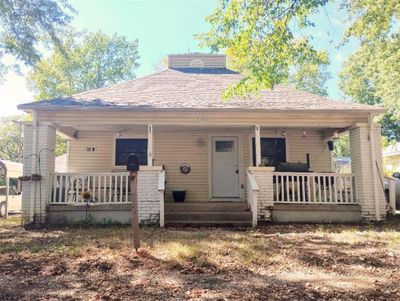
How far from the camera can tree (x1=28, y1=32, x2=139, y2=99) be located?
1137 inches

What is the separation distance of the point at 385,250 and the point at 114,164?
7878 millimetres

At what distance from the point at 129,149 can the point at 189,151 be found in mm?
1907

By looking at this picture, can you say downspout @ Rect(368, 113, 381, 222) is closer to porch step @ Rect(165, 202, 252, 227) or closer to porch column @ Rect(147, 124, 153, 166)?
Answer: porch step @ Rect(165, 202, 252, 227)

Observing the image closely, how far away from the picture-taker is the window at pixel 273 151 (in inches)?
424

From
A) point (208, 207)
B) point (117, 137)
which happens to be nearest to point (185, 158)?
point (117, 137)

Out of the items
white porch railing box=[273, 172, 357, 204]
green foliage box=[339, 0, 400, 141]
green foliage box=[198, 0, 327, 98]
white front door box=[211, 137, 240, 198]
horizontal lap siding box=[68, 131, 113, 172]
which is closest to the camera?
green foliage box=[198, 0, 327, 98]

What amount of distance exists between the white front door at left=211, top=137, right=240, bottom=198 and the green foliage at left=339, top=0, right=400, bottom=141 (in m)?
4.82

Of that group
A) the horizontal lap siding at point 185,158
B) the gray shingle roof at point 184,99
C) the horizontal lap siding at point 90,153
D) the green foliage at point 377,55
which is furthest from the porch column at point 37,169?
the green foliage at point 377,55

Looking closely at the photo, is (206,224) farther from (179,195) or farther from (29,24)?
(29,24)

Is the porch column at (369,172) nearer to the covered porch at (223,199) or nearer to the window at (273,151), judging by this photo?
the covered porch at (223,199)

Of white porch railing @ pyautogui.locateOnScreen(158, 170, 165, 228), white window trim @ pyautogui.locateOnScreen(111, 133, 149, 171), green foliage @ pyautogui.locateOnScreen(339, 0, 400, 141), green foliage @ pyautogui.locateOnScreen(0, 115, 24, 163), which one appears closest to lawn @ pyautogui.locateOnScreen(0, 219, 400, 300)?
white porch railing @ pyautogui.locateOnScreen(158, 170, 165, 228)

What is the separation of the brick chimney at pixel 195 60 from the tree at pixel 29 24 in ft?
A: 13.2

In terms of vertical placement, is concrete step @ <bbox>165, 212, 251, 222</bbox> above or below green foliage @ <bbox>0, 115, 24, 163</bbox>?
below

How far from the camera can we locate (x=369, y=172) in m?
8.70
